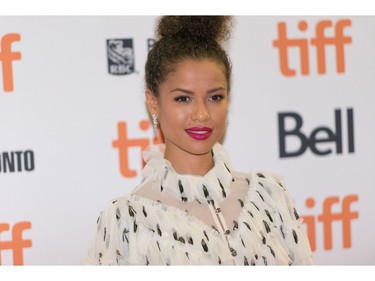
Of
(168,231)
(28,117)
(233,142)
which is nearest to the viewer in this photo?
(168,231)

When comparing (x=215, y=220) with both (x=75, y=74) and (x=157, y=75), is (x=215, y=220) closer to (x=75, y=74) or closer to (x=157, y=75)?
(x=157, y=75)

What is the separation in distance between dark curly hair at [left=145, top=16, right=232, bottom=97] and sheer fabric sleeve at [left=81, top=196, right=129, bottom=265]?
0.32m

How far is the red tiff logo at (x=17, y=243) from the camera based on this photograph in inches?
83.0

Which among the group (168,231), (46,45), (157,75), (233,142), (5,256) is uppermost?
(46,45)

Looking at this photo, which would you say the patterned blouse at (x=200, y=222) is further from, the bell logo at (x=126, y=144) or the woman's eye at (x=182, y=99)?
the bell logo at (x=126, y=144)

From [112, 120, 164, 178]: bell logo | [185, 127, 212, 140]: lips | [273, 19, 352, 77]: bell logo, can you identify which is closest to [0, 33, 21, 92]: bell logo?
[112, 120, 164, 178]: bell logo

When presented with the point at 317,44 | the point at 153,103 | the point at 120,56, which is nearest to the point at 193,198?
the point at 153,103

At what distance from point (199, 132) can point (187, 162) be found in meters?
0.10

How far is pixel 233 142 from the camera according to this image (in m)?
2.30

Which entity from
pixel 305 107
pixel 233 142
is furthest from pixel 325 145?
pixel 233 142

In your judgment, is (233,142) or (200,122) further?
(233,142)

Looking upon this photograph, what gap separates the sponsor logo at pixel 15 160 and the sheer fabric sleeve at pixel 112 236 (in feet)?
1.94

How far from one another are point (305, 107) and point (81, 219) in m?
0.90

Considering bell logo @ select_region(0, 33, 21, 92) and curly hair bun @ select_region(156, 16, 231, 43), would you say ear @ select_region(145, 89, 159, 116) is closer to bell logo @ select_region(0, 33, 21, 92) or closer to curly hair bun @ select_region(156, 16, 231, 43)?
curly hair bun @ select_region(156, 16, 231, 43)
